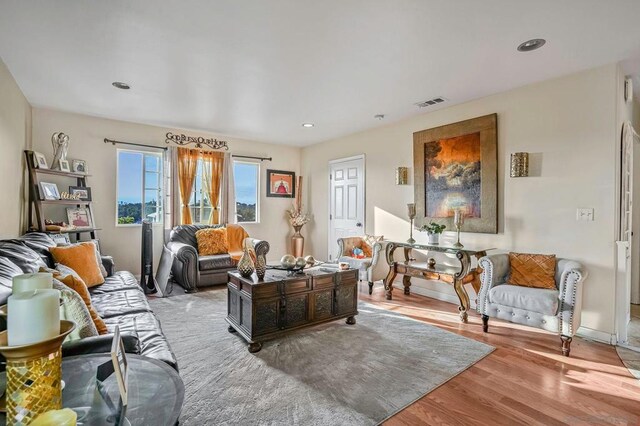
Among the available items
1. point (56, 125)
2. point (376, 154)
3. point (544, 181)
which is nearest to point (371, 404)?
point (544, 181)

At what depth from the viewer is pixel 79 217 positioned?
4496mm

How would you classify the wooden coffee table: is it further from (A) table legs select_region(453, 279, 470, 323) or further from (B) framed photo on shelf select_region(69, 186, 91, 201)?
(B) framed photo on shelf select_region(69, 186, 91, 201)

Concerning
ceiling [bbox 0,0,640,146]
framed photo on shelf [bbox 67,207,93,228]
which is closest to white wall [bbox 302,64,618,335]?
ceiling [bbox 0,0,640,146]

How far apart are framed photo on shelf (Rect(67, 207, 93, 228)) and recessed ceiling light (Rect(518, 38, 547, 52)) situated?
216 inches

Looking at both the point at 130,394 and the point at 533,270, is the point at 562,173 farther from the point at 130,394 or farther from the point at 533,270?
the point at 130,394

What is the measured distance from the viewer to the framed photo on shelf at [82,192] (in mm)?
4434

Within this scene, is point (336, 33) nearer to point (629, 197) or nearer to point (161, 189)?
point (629, 197)

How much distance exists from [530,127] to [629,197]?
117 cm

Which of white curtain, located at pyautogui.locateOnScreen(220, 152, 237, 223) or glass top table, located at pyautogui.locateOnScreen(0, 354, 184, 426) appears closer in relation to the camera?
glass top table, located at pyautogui.locateOnScreen(0, 354, 184, 426)

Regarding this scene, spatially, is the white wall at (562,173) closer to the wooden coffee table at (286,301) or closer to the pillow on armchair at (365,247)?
the pillow on armchair at (365,247)

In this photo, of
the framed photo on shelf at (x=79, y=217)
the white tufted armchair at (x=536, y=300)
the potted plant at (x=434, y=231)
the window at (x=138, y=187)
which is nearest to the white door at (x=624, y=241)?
the white tufted armchair at (x=536, y=300)

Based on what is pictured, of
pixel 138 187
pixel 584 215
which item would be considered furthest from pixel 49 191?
pixel 584 215

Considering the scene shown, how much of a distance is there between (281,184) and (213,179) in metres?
1.49

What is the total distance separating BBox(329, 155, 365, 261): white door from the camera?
222 inches
